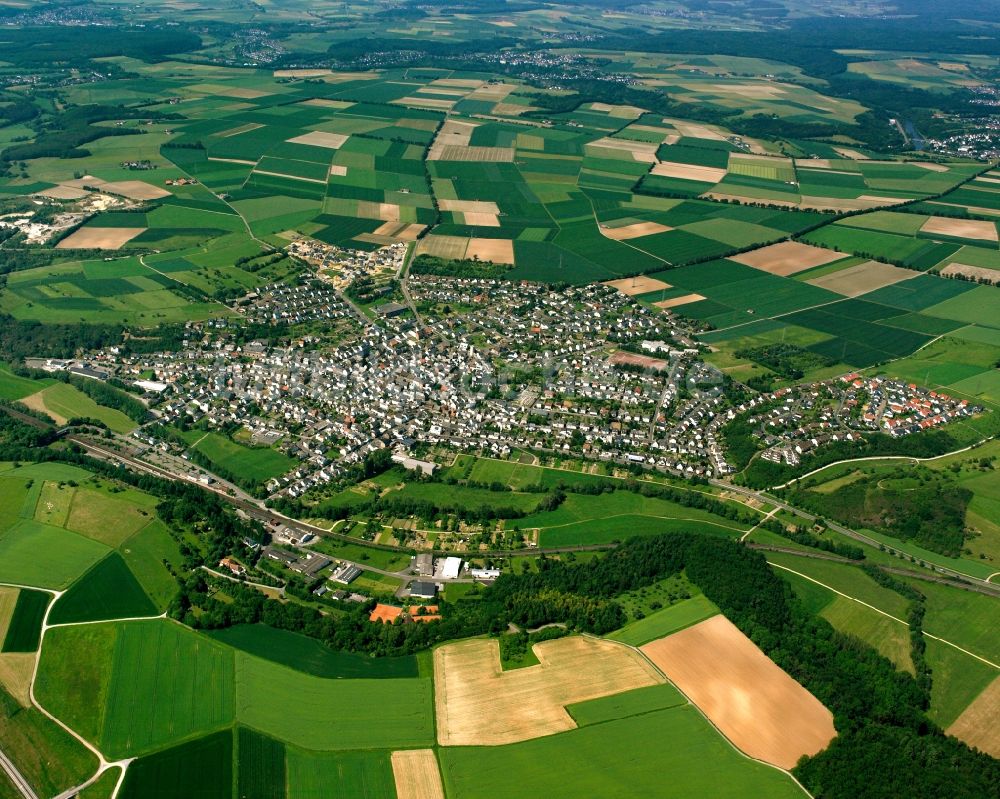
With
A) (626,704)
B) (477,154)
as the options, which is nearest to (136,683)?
(626,704)

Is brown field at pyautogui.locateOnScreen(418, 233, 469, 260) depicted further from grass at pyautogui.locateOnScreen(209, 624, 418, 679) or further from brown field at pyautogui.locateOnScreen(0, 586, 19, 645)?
brown field at pyautogui.locateOnScreen(0, 586, 19, 645)

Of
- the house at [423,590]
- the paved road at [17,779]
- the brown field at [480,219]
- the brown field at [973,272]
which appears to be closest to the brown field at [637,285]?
the brown field at [480,219]

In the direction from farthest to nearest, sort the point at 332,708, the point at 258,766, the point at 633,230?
the point at 633,230
the point at 332,708
the point at 258,766

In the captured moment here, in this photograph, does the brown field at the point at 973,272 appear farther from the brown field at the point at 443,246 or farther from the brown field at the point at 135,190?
the brown field at the point at 135,190

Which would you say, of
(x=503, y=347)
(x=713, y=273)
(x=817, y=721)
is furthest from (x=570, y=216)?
(x=817, y=721)

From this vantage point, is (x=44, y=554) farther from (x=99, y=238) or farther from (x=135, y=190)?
(x=135, y=190)

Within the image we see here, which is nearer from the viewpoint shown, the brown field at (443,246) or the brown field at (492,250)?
the brown field at (492,250)
